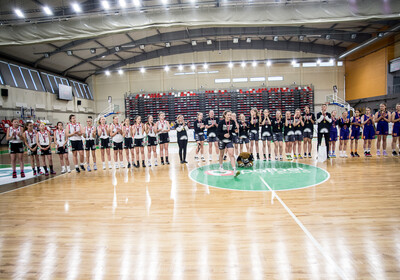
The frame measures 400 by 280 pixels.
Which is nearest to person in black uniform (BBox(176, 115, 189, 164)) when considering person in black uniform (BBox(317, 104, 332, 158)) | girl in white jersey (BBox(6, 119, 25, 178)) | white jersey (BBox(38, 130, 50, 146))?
white jersey (BBox(38, 130, 50, 146))

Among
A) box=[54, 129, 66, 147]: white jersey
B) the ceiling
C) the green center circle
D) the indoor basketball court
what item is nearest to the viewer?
the indoor basketball court

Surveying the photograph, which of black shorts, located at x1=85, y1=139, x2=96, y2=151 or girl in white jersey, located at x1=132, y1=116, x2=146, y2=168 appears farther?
girl in white jersey, located at x1=132, y1=116, x2=146, y2=168

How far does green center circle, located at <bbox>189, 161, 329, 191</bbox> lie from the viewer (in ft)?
15.4

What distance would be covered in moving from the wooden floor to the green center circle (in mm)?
345

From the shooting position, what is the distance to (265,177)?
5414 millimetres

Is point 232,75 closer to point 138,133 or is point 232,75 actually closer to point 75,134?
point 138,133

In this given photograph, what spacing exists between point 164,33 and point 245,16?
1288cm

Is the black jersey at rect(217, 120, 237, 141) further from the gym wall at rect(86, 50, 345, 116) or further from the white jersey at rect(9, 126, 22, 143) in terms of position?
the gym wall at rect(86, 50, 345, 116)

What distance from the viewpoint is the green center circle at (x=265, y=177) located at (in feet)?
15.4

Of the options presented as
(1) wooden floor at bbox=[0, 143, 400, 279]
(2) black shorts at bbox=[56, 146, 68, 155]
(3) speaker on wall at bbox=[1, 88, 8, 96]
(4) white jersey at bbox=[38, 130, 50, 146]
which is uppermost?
(3) speaker on wall at bbox=[1, 88, 8, 96]

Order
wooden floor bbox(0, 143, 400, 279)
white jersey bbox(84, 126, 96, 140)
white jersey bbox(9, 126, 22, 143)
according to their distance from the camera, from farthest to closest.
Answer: white jersey bbox(84, 126, 96, 140) < white jersey bbox(9, 126, 22, 143) < wooden floor bbox(0, 143, 400, 279)

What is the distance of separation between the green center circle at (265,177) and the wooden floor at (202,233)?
345 mm

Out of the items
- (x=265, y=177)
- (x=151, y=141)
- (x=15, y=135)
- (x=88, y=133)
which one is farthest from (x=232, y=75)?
(x=15, y=135)

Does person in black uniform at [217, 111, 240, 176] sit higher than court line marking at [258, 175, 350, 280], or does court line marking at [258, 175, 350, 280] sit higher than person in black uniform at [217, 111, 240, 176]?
person in black uniform at [217, 111, 240, 176]
